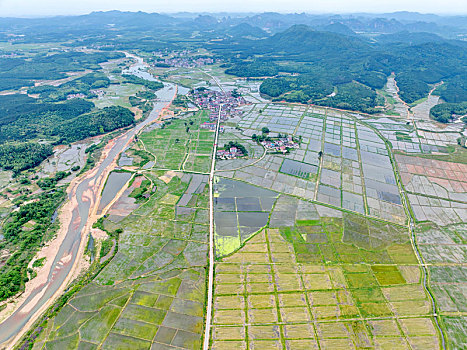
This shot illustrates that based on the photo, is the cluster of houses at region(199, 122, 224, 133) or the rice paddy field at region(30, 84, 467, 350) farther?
the cluster of houses at region(199, 122, 224, 133)

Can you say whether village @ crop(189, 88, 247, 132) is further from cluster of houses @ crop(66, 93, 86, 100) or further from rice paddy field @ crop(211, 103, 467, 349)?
cluster of houses @ crop(66, 93, 86, 100)

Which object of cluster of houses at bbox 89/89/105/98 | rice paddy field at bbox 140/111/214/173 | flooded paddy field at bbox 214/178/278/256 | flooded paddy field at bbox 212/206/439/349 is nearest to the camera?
flooded paddy field at bbox 212/206/439/349

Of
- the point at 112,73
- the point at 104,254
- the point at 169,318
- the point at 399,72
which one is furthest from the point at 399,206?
the point at 112,73

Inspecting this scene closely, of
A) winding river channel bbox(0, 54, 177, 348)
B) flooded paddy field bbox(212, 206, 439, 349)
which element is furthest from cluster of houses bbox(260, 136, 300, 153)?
winding river channel bbox(0, 54, 177, 348)

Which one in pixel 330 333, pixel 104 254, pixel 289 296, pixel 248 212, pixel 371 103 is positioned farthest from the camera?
pixel 371 103

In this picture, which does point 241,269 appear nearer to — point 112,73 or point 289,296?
point 289,296

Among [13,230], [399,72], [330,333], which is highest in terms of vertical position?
[399,72]
